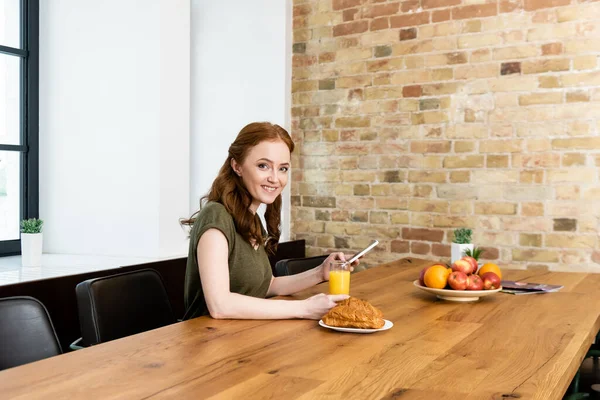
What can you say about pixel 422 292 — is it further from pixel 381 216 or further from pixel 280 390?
pixel 381 216

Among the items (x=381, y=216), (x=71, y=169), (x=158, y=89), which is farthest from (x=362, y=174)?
(x=71, y=169)

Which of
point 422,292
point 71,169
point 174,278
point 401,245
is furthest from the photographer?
point 401,245

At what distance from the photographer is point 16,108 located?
12.4ft

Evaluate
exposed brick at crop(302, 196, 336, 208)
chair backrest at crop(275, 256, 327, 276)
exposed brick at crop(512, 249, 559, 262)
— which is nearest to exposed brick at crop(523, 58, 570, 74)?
exposed brick at crop(512, 249, 559, 262)

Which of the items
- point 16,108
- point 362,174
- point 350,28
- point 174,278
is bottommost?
point 174,278

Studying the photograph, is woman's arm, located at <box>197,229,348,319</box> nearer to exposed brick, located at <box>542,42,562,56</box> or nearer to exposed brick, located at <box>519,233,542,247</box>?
exposed brick, located at <box>519,233,542,247</box>

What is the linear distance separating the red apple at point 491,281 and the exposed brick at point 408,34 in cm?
211

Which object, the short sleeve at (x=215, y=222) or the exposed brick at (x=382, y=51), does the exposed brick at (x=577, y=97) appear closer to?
the exposed brick at (x=382, y=51)

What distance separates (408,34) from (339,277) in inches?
89.9

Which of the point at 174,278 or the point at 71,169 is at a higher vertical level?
the point at 71,169

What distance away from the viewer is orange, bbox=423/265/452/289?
2146 millimetres

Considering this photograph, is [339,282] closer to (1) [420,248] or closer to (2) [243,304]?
(2) [243,304]

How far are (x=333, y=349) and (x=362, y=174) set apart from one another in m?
2.65

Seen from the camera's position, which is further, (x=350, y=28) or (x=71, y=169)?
(x=350, y=28)
